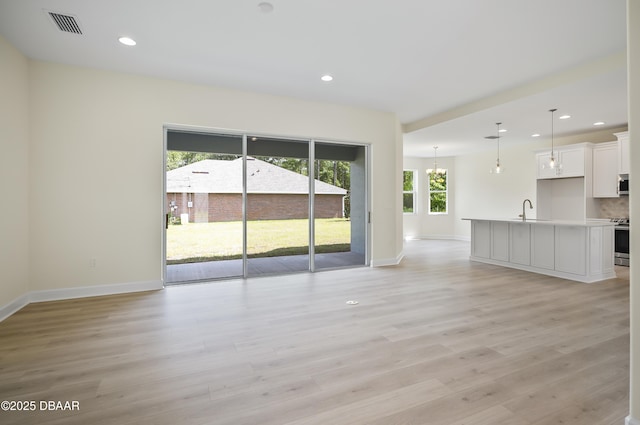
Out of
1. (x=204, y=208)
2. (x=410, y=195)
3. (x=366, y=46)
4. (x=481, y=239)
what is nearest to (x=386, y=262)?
(x=481, y=239)

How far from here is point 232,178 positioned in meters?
5.38

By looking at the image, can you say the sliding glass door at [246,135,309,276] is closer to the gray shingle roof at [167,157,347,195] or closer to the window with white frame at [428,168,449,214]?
the gray shingle roof at [167,157,347,195]

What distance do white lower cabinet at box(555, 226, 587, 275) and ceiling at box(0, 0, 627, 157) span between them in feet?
6.96

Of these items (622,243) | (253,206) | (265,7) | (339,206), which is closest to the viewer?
(265,7)

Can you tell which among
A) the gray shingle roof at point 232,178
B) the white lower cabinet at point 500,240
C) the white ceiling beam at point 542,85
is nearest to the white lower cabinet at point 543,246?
the white lower cabinet at point 500,240

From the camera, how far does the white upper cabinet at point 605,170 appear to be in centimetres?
707

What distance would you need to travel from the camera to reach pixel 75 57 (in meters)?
4.03

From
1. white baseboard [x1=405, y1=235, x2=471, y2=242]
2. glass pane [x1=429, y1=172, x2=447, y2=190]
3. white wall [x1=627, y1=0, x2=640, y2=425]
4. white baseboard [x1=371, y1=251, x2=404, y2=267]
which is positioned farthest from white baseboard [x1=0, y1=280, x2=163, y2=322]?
glass pane [x1=429, y1=172, x2=447, y2=190]

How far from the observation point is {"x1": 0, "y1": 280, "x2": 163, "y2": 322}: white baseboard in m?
3.80

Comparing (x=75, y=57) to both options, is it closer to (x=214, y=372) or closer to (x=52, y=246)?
(x=52, y=246)

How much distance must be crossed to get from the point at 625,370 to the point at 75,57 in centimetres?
635

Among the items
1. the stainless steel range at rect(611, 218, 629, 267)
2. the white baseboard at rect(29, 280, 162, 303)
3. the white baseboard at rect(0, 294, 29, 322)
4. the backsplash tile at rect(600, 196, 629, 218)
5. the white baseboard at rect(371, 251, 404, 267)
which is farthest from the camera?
the backsplash tile at rect(600, 196, 629, 218)

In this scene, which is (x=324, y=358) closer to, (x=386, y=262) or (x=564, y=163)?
(x=386, y=262)

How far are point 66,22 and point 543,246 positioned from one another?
24.3 ft
